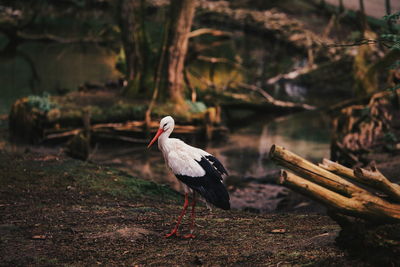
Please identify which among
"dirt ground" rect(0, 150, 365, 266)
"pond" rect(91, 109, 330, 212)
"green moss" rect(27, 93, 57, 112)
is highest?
"dirt ground" rect(0, 150, 365, 266)

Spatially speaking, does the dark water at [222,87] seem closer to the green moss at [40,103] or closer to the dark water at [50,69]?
the dark water at [50,69]

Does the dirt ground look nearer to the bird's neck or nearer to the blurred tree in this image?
the bird's neck

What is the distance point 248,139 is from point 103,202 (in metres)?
10.1

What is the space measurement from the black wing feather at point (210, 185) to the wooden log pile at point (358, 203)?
130 centimetres

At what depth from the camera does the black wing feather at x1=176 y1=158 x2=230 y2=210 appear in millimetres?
5902

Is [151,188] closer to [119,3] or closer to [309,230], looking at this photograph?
[309,230]

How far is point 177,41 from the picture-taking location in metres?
18.1

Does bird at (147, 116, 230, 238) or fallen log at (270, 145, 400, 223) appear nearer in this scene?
fallen log at (270, 145, 400, 223)

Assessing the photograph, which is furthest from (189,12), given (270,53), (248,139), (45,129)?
(270,53)

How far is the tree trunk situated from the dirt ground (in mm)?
9265

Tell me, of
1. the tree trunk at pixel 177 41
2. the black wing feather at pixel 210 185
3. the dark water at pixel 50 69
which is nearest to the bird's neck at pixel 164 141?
the black wing feather at pixel 210 185

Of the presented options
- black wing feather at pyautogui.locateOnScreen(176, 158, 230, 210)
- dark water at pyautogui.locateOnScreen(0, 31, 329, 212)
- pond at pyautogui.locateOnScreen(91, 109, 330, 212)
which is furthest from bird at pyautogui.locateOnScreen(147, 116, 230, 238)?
dark water at pyautogui.locateOnScreen(0, 31, 329, 212)

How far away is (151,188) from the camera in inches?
386

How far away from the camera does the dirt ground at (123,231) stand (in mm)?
5289
